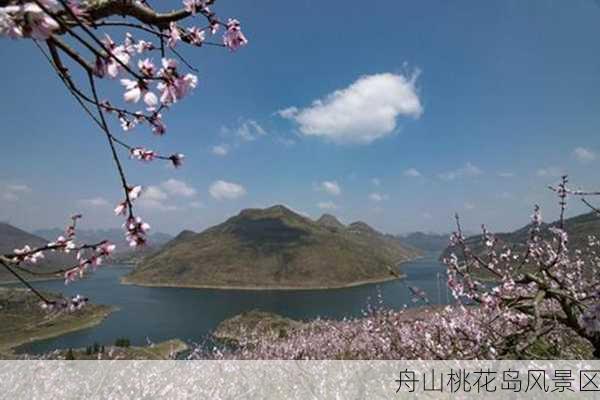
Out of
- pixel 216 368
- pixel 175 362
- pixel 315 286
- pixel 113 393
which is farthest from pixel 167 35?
pixel 315 286

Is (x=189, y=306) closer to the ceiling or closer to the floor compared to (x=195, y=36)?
closer to the floor

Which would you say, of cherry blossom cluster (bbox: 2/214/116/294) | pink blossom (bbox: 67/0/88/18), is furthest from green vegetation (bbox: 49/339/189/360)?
pink blossom (bbox: 67/0/88/18)

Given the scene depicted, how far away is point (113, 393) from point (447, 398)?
5.82m

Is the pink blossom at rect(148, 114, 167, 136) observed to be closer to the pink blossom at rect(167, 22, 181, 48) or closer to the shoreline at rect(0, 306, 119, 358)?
the pink blossom at rect(167, 22, 181, 48)

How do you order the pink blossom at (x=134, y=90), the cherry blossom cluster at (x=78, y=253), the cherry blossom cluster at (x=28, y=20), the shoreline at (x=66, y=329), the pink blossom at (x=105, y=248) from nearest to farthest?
the cherry blossom cluster at (x=28, y=20)
the pink blossom at (x=134, y=90)
the cherry blossom cluster at (x=78, y=253)
the pink blossom at (x=105, y=248)
the shoreline at (x=66, y=329)

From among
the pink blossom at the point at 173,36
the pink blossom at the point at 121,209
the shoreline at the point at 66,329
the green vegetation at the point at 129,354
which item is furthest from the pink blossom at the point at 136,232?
the shoreline at the point at 66,329

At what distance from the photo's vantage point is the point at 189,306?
143500 millimetres

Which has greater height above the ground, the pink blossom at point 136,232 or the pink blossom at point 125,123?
the pink blossom at point 125,123

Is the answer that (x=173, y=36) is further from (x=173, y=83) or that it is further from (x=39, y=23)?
(x=39, y=23)

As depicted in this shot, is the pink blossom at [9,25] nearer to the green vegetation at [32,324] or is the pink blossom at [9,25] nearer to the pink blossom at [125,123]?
the pink blossom at [125,123]

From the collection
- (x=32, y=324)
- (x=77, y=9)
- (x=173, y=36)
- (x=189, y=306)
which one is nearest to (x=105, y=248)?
(x=173, y=36)

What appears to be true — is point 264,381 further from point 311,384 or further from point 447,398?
point 447,398

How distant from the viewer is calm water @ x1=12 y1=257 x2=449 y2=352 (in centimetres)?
10438

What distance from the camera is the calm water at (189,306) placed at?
10438cm
